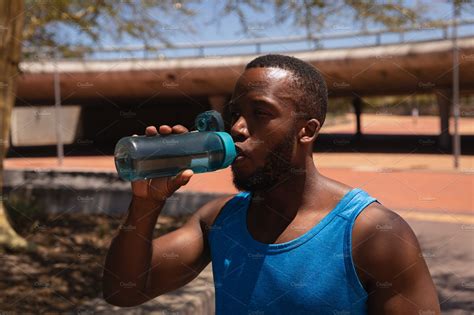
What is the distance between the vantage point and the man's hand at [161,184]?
4.31 ft

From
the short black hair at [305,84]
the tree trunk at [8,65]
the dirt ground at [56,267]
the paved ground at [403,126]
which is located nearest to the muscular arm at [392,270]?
the short black hair at [305,84]

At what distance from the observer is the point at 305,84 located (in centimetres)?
136

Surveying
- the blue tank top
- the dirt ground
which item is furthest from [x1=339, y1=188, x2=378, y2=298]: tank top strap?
the dirt ground

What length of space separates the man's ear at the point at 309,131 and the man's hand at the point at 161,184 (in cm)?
28

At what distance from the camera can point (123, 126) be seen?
24391 millimetres

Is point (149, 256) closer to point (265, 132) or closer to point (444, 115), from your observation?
point (265, 132)

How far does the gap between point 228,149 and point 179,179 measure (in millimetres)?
140

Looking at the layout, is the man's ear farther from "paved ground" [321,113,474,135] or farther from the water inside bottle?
"paved ground" [321,113,474,135]

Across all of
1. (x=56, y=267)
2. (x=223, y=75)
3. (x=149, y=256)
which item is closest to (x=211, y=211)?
(x=149, y=256)

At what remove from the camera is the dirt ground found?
12.2 feet

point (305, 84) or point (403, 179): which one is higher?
point (305, 84)

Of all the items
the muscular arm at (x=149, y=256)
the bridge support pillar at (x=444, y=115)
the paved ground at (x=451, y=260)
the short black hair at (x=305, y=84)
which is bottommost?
the bridge support pillar at (x=444, y=115)

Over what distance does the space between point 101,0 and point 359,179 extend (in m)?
6.72

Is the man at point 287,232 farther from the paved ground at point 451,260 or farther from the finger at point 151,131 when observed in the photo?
the paved ground at point 451,260
